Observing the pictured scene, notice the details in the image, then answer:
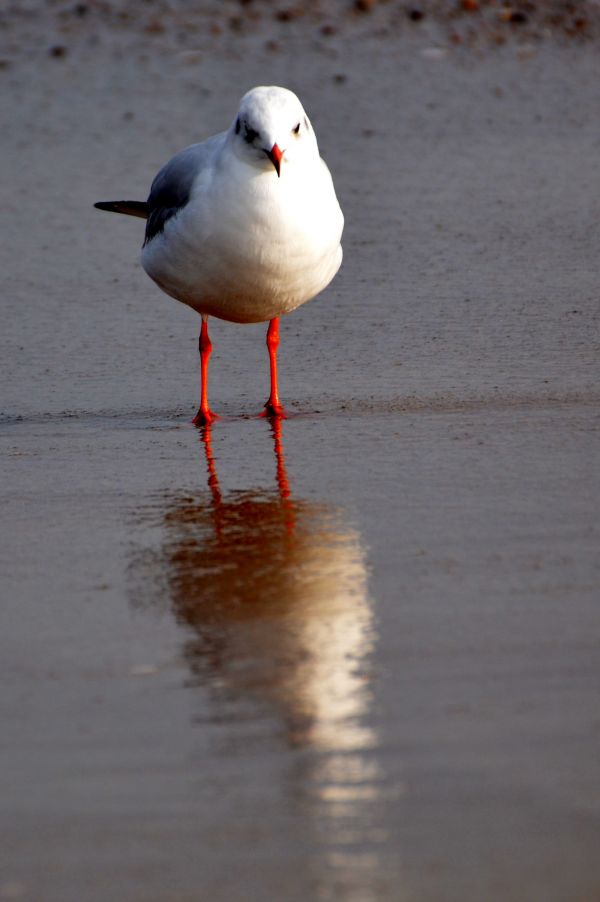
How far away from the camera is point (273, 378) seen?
5238mm

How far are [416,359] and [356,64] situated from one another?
8820 mm

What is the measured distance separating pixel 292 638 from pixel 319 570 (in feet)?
1.58

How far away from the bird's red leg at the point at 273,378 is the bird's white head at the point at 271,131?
71 cm

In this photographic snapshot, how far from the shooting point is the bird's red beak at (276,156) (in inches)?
186

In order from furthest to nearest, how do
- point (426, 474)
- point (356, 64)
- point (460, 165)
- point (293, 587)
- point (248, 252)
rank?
point (356, 64) → point (460, 165) → point (248, 252) → point (426, 474) → point (293, 587)

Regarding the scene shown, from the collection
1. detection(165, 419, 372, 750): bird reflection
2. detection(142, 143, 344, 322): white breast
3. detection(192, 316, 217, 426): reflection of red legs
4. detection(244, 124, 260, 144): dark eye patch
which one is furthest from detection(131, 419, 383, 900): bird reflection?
detection(244, 124, 260, 144): dark eye patch

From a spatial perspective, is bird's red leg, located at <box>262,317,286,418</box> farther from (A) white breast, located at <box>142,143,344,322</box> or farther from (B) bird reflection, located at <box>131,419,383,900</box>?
(B) bird reflection, located at <box>131,419,383,900</box>

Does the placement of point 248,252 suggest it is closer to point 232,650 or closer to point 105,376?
point 105,376

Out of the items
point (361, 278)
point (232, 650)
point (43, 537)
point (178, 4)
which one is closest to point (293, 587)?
point (232, 650)

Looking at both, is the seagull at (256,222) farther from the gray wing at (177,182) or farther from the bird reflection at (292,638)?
the bird reflection at (292,638)

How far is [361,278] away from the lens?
6867 millimetres

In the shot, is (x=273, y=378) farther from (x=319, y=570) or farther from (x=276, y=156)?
(x=319, y=570)

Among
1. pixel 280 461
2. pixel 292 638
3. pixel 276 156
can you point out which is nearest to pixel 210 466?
pixel 280 461

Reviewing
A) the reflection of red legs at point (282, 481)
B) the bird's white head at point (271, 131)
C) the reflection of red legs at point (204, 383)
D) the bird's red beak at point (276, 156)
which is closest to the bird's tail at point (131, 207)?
the reflection of red legs at point (204, 383)
